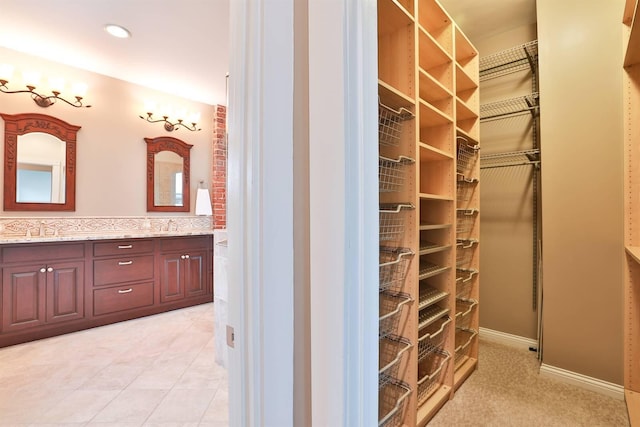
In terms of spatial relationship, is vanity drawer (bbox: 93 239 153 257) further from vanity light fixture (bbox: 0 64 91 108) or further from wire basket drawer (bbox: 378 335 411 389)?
wire basket drawer (bbox: 378 335 411 389)

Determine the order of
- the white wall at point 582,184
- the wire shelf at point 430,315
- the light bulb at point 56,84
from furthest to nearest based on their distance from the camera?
the light bulb at point 56,84, the white wall at point 582,184, the wire shelf at point 430,315

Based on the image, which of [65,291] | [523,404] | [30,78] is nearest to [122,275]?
[65,291]

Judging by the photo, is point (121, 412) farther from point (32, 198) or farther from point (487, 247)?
point (487, 247)

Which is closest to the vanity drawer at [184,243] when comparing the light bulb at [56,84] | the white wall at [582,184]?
the light bulb at [56,84]

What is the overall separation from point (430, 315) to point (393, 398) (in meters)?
0.50

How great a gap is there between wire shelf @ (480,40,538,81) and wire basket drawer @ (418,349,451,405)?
241cm

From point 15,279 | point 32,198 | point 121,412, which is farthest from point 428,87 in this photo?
point 32,198

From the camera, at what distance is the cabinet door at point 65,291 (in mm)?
2811

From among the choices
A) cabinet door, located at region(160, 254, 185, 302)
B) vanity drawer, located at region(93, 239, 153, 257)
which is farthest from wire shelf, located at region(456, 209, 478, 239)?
vanity drawer, located at region(93, 239, 153, 257)

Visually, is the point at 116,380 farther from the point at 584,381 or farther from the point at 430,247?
the point at 584,381

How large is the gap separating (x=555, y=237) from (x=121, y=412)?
305 cm

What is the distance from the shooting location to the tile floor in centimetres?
173

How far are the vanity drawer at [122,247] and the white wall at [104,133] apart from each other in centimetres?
61

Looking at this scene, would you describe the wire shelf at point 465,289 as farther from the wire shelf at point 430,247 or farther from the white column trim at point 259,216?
the white column trim at point 259,216
